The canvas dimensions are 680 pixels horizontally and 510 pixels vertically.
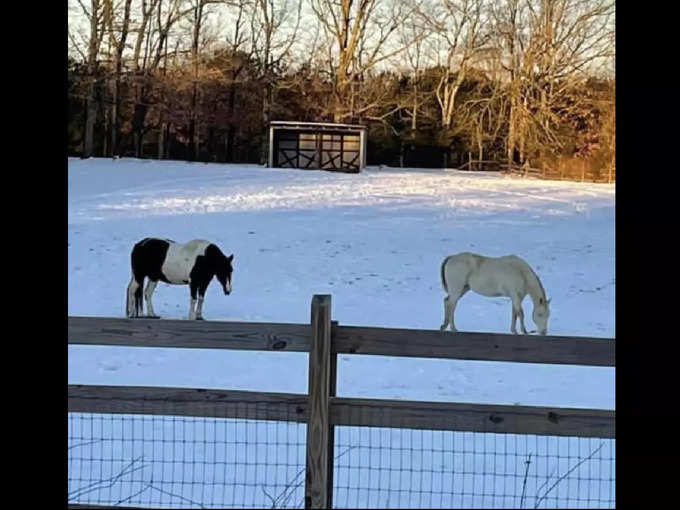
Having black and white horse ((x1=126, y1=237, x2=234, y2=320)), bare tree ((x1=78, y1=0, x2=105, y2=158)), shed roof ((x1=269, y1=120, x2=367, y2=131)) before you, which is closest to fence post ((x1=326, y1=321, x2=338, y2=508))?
black and white horse ((x1=126, y1=237, x2=234, y2=320))

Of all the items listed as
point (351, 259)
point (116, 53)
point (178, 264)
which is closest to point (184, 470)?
point (178, 264)

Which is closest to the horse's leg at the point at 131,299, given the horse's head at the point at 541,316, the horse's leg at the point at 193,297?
the horse's leg at the point at 193,297

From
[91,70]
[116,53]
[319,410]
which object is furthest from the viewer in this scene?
[116,53]

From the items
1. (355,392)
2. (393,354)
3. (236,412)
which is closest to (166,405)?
(236,412)

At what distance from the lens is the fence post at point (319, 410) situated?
284cm

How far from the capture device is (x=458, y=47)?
32781mm

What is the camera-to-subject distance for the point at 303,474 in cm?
400

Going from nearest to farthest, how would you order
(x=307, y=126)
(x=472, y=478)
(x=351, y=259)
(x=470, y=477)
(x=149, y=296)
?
(x=472, y=478) < (x=470, y=477) < (x=149, y=296) < (x=351, y=259) < (x=307, y=126)

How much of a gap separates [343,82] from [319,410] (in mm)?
30577

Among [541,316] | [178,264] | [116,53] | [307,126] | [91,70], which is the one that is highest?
[116,53]

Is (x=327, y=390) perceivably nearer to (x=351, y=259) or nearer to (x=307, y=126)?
(x=351, y=259)
